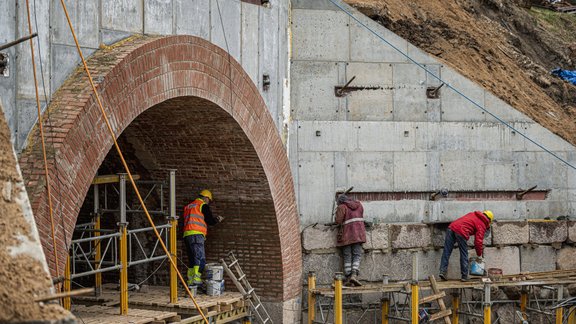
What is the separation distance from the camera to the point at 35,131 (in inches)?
414

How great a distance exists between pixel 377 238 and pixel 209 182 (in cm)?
332

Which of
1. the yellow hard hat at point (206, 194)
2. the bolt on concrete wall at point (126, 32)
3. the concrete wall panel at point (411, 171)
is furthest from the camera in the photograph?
the concrete wall panel at point (411, 171)

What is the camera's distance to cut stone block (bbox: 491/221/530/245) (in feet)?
61.7

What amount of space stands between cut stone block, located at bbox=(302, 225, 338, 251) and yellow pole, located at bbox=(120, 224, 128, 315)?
15.6 feet

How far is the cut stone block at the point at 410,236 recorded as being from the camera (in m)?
18.1

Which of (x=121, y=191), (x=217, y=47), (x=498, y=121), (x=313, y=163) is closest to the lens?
(x=121, y=191)

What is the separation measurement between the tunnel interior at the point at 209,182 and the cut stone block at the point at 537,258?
515 cm

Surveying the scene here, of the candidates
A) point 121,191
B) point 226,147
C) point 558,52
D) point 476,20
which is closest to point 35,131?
point 121,191

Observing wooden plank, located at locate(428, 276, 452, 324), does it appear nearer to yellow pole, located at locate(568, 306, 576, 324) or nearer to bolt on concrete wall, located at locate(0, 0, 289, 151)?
yellow pole, located at locate(568, 306, 576, 324)

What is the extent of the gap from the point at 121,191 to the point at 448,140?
7561 mm

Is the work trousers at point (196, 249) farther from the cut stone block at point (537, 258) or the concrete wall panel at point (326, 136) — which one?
the cut stone block at point (537, 258)

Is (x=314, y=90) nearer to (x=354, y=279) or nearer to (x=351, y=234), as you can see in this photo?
(x=351, y=234)

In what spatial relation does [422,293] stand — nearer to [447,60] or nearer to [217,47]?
[447,60]

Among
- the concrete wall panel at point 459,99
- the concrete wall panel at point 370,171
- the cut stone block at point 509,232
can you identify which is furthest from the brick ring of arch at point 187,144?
the cut stone block at point 509,232
